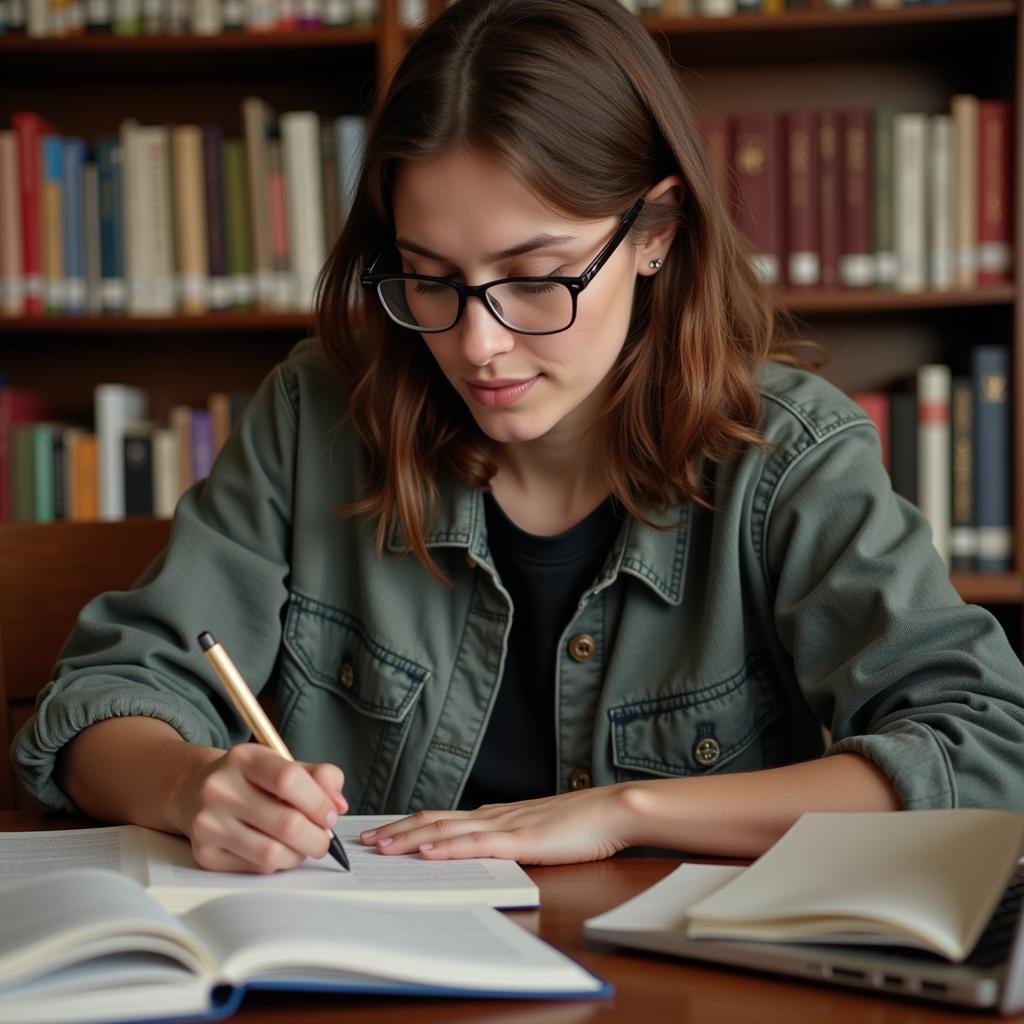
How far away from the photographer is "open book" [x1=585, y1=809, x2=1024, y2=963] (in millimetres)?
678

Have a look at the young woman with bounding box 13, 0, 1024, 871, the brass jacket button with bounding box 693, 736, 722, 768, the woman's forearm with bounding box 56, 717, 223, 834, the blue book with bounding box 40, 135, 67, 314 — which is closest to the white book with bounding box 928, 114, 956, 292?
the young woman with bounding box 13, 0, 1024, 871

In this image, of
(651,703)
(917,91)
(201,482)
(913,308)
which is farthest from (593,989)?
(917,91)

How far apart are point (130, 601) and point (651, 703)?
52cm

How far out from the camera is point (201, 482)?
4.81 ft

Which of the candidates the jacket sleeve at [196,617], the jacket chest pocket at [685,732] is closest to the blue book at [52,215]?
the jacket sleeve at [196,617]

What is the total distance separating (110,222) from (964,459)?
5.41 feet

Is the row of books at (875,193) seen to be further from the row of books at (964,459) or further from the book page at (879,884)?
the book page at (879,884)

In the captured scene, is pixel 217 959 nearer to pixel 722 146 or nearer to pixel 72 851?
pixel 72 851

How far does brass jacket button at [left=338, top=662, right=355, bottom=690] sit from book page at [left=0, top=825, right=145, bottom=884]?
376mm

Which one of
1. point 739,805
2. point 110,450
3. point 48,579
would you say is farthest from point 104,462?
point 739,805

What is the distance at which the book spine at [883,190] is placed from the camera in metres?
2.37

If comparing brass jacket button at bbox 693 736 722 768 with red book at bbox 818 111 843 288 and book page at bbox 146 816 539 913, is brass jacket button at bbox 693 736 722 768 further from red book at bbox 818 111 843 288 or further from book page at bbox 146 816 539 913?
red book at bbox 818 111 843 288

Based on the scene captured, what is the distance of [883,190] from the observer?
7.80ft

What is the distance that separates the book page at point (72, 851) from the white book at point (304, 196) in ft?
5.20
